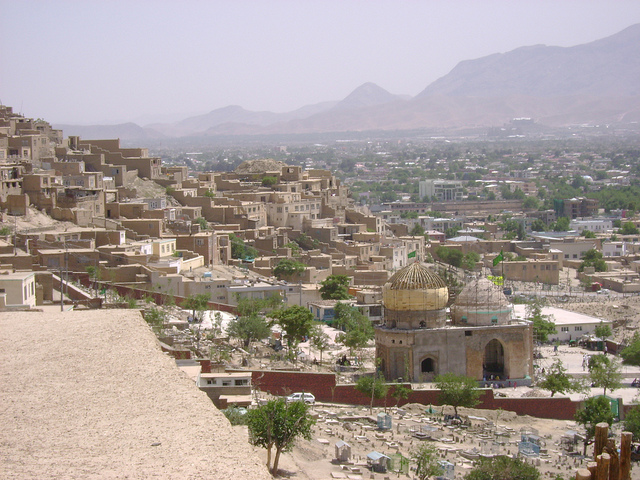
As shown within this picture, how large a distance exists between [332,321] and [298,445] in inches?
587

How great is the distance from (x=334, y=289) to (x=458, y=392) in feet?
39.5

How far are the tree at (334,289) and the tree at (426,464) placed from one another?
648 inches

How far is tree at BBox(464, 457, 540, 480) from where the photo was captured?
57.7 feet

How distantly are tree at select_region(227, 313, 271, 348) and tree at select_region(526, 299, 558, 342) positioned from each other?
970 centimetres

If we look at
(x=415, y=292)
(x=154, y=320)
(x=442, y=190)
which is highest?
(x=415, y=292)

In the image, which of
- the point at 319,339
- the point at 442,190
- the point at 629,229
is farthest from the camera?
the point at 442,190

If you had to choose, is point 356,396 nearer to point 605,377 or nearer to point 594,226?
point 605,377

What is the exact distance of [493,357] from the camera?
28.9 metres

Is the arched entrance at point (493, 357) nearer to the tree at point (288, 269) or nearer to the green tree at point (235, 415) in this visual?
the tree at point (288, 269)

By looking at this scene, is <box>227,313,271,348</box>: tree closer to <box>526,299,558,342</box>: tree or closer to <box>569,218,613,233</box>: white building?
<box>526,299,558,342</box>: tree

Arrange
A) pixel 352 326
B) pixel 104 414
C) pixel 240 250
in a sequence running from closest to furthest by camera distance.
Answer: pixel 104 414 → pixel 352 326 → pixel 240 250

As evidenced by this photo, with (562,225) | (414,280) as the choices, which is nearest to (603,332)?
(414,280)

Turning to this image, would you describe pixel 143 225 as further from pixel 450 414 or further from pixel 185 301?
pixel 450 414

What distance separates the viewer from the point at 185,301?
1214 inches
